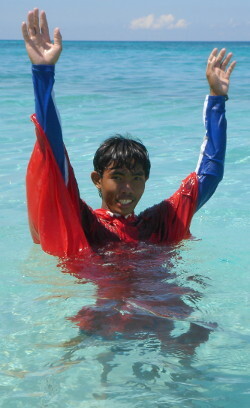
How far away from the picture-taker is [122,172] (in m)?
3.31

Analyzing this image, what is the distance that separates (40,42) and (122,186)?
2.61ft

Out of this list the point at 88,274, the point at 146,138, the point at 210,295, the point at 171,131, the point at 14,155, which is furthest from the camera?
the point at 171,131

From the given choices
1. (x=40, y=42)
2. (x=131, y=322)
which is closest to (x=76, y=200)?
(x=131, y=322)

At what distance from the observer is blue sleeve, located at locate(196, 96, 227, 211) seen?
3406 mm

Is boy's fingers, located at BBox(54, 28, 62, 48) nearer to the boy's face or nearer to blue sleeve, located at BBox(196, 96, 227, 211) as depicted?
the boy's face

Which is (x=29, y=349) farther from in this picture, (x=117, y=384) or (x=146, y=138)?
(x=146, y=138)

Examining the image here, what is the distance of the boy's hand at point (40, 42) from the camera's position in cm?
301

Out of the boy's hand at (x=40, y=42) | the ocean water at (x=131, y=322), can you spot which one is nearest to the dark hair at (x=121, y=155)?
the ocean water at (x=131, y=322)

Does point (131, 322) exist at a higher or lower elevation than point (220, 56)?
lower

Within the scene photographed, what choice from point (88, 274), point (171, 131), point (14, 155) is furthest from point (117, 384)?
point (171, 131)

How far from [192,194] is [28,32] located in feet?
3.79

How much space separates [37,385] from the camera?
2643 millimetres

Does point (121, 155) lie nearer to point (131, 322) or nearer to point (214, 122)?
point (214, 122)

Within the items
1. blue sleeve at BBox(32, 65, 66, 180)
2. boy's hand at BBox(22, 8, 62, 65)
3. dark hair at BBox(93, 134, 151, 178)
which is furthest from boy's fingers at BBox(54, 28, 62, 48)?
dark hair at BBox(93, 134, 151, 178)
